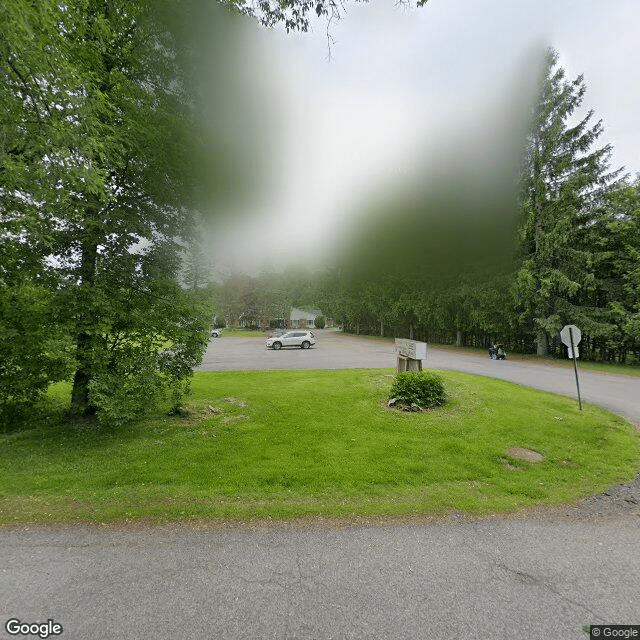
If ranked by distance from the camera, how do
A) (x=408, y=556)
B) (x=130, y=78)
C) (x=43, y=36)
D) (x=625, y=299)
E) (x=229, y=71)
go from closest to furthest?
(x=408, y=556) → (x=43, y=36) → (x=229, y=71) → (x=130, y=78) → (x=625, y=299)

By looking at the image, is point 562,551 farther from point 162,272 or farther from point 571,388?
point 571,388

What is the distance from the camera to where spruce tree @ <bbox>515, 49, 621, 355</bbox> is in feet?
55.5

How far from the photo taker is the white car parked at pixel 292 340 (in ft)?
79.7

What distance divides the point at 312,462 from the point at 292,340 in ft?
65.6

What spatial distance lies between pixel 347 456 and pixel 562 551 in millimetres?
2833

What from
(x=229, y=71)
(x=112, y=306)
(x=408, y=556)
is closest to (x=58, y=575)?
(x=408, y=556)

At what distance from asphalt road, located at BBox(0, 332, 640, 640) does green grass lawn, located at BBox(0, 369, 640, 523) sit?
1.31 feet

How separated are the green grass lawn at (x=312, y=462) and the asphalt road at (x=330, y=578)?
15.7 inches

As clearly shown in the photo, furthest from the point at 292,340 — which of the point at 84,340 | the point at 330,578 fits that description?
the point at 330,578

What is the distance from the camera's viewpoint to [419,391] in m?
7.89

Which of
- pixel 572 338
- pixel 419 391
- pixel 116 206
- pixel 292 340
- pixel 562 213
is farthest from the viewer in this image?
pixel 292 340

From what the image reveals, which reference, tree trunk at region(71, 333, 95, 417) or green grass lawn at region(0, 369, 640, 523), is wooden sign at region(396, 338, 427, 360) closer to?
green grass lawn at region(0, 369, 640, 523)

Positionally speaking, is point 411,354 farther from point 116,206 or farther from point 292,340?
point 292,340

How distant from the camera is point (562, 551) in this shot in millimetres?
3059
